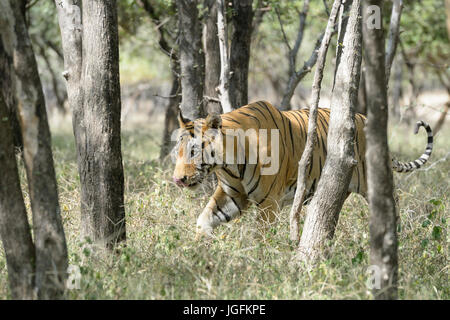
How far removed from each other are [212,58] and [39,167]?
461cm

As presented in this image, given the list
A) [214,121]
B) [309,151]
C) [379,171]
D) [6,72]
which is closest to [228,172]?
[214,121]

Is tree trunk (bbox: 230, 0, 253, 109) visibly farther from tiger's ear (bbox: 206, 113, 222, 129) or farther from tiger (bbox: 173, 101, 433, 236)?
tiger's ear (bbox: 206, 113, 222, 129)

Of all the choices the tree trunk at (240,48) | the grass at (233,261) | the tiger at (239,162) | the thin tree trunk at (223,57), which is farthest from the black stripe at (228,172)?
the tree trunk at (240,48)

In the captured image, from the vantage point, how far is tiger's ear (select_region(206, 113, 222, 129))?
17.5ft

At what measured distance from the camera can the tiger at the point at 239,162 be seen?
213 inches

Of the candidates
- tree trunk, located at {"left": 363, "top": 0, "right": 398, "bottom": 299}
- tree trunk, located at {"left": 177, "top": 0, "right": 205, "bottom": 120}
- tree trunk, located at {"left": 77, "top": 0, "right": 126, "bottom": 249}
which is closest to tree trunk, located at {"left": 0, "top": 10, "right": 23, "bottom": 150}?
tree trunk, located at {"left": 77, "top": 0, "right": 126, "bottom": 249}

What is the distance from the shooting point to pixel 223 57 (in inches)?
270

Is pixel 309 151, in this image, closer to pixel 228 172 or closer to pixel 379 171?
pixel 228 172

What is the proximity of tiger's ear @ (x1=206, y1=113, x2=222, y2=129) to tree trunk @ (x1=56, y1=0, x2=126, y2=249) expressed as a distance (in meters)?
0.91

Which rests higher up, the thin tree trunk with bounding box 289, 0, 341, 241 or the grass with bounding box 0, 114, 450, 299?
the thin tree trunk with bounding box 289, 0, 341, 241

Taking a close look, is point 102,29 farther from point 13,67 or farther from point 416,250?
point 416,250

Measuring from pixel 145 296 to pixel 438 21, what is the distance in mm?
12725

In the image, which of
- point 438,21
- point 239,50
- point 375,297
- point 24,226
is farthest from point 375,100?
point 438,21

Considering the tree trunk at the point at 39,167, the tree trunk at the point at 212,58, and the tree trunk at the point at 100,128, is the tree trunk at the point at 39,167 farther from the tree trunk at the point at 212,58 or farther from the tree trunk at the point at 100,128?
the tree trunk at the point at 212,58
